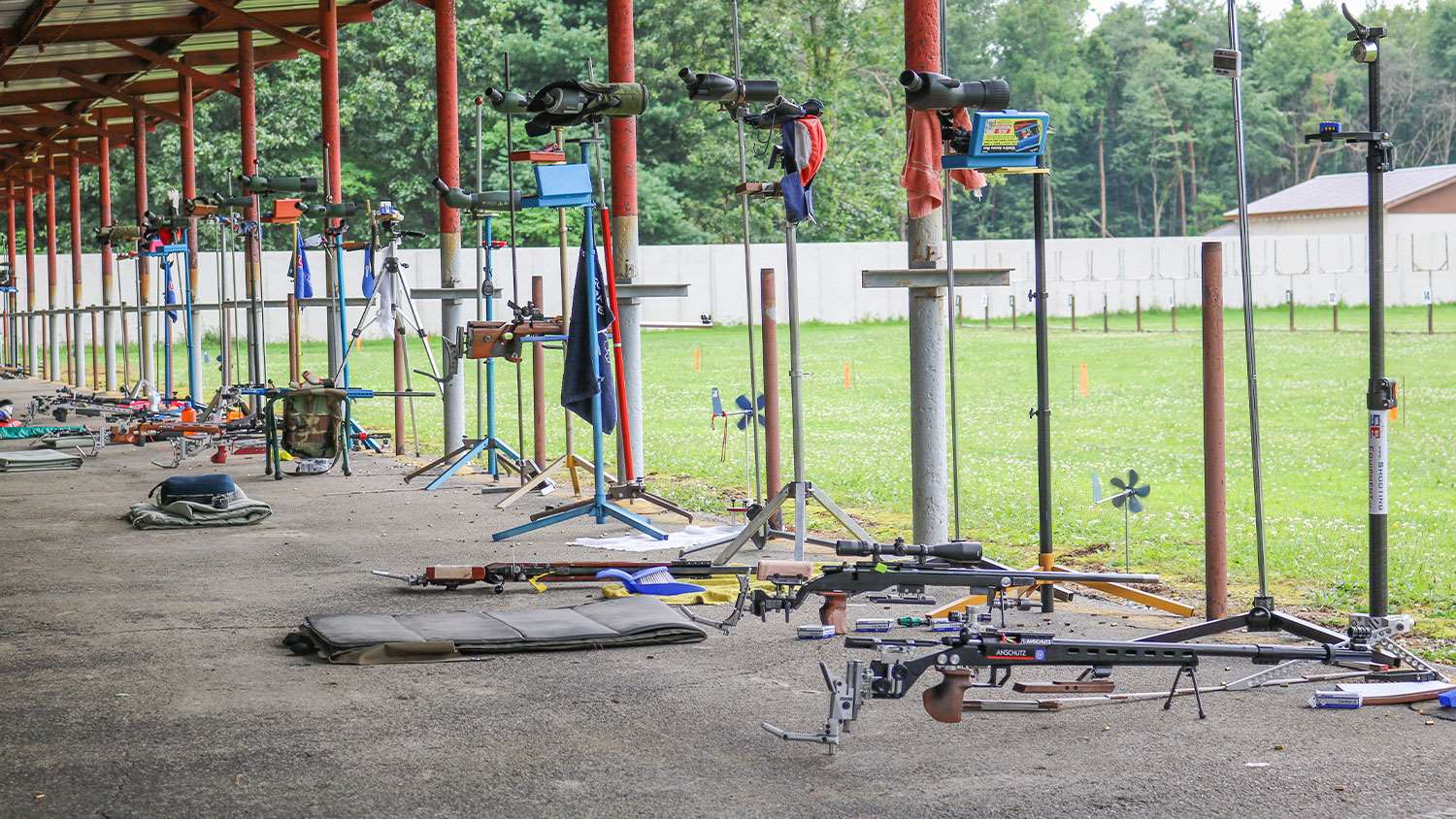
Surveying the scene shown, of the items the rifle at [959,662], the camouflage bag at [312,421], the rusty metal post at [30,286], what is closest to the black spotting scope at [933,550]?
the rifle at [959,662]

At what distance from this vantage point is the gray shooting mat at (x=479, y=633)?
6477 mm

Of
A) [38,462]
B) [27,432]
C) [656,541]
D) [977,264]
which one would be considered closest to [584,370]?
[656,541]

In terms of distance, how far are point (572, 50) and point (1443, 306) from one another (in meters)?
24.3

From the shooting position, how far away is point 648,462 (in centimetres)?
1541

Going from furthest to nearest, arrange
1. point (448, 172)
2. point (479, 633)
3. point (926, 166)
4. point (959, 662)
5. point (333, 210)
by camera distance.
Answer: point (333, 210), point (448, 172), point (926, 166), point (479, 633), point (959, 662)

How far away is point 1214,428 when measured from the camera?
6785 millimetres

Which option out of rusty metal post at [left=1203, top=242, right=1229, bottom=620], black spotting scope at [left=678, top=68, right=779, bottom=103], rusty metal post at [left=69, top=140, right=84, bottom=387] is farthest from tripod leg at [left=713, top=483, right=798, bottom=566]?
rusty metal post at [left=69, top=140, right=84, bottom=387]

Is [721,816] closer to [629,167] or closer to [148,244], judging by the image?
[629,167]

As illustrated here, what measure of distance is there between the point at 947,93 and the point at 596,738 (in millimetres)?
3264

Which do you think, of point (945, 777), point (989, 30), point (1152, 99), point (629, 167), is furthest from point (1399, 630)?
point (989, 30)

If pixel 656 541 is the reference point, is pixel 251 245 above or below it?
above

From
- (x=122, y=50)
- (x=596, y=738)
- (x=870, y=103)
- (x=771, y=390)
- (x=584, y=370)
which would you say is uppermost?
(x=870, y=103)

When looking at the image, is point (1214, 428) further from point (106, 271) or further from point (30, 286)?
point (30, 286)

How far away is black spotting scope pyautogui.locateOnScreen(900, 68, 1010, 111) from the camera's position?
7.12 meters
